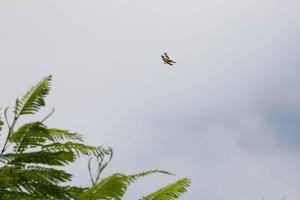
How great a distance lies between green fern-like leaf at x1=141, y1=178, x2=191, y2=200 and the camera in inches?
141

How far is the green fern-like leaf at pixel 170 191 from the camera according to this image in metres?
3.59

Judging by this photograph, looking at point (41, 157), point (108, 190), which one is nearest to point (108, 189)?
point (108, 190)

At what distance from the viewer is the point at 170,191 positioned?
365 cm

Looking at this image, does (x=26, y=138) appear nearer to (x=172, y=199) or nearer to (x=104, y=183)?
(x=104, y=183)

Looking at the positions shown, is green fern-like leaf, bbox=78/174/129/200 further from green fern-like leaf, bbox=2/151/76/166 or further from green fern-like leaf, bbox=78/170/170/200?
green fern-like leaf, bbox=2/151/76/166

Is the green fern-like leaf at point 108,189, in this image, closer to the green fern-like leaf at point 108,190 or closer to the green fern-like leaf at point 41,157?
the green fern-like leaf at point 108,190

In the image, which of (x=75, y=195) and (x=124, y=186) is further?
(x=75, y=195)

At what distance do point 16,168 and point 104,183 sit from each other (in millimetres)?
755

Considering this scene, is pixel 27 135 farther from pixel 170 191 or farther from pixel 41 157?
pixel 170 191

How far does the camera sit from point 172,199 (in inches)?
141

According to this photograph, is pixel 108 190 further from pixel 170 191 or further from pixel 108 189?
pixel 170 191

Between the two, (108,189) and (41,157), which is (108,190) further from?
(41,157)

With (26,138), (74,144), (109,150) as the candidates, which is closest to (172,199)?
(109,150)

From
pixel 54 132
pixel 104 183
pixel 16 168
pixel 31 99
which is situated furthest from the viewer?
pixel 54 132
